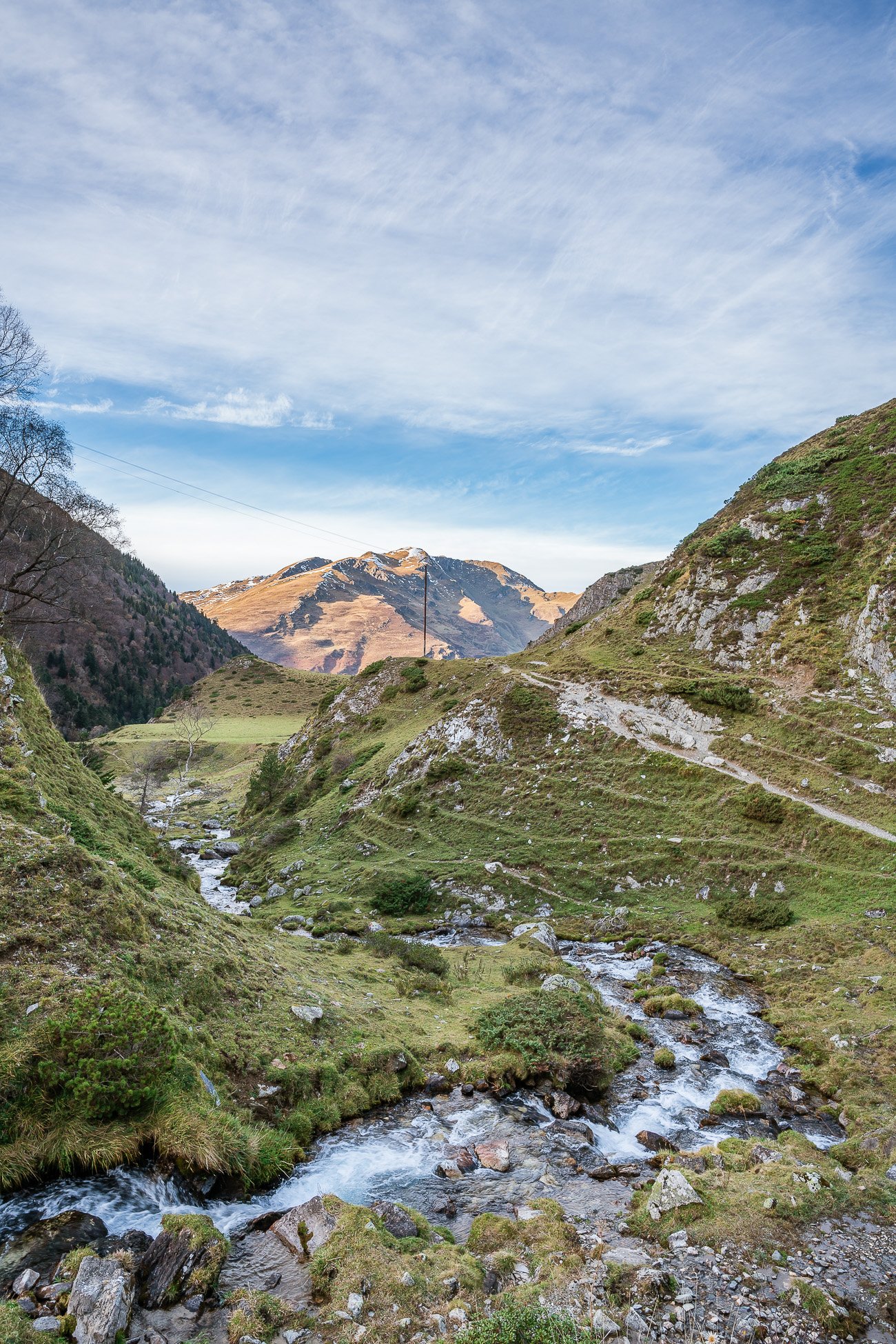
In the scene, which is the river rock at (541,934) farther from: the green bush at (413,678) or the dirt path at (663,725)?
the green bush at (413,678)

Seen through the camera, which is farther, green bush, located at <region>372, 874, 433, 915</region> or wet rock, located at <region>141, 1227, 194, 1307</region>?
green bush, located at <region>372, 874, 433, 915</region>

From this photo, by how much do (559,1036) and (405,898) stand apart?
20.9 metres

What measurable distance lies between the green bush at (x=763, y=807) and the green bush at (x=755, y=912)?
17.9 ft

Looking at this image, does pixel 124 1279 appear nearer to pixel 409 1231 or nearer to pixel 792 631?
pixel 409 1231

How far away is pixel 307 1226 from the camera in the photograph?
1152 cm

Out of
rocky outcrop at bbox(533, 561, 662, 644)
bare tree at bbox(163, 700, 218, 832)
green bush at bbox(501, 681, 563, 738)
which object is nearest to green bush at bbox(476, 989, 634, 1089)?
green bush at bbox(501, 681, 563, 738)

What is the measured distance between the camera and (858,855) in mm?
32719

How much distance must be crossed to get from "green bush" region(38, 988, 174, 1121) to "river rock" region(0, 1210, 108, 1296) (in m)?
1.67

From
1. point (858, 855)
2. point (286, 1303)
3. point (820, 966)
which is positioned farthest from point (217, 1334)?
point (858, 855)

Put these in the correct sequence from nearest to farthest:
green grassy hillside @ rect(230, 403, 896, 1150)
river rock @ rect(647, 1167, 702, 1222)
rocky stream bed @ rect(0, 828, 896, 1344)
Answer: rocky stream bed @ rect(0, 828, 896, 1344) → river rock @ rect(647, 1167, 702, 1222) → green grassy hillside @ rect(230, 403, 896, 1150)

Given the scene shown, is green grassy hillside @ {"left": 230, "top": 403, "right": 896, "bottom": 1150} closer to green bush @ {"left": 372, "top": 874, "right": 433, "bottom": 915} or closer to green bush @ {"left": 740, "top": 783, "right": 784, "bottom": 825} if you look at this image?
green bush @ {"left": 740, "top": 783, "right": 784, "bottom": 825}

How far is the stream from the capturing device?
11.4 metres

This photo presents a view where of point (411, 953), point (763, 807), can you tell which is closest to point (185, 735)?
point (411, 953)

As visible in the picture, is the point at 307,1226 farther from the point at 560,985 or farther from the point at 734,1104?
the point at 560,985
